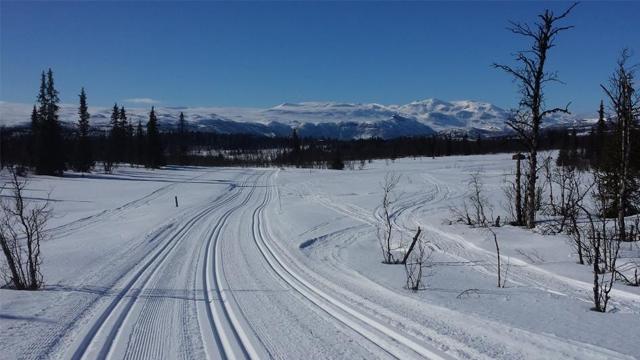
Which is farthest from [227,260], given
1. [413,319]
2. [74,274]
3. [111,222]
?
[111,222]

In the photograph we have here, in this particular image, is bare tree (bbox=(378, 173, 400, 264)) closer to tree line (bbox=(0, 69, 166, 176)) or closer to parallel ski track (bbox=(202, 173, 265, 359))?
parallel ski track (bbox=(202, 173, 265, 359))

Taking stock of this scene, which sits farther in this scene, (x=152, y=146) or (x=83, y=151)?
(x=152, y=146)

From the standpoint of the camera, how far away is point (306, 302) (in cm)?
897

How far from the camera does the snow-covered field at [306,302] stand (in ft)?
21.4

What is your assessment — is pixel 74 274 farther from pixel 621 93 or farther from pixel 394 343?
pixel 621 93

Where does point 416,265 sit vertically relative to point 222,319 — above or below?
below

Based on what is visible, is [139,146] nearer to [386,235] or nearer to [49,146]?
[49,146]

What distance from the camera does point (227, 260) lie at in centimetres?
1388

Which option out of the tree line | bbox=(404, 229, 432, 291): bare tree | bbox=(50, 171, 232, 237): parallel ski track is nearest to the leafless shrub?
bbox=(404, 229, 432, 291): bare tree

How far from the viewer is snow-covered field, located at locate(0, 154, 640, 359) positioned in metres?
6.52

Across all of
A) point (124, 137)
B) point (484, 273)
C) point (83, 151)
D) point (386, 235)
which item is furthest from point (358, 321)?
point (124, 137)

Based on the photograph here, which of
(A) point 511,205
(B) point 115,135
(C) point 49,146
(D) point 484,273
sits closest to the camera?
(D) point 484,273

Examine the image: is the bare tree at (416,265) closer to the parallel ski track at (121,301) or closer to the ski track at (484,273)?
the ski track at (484,273)

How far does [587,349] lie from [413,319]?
2550 mm
